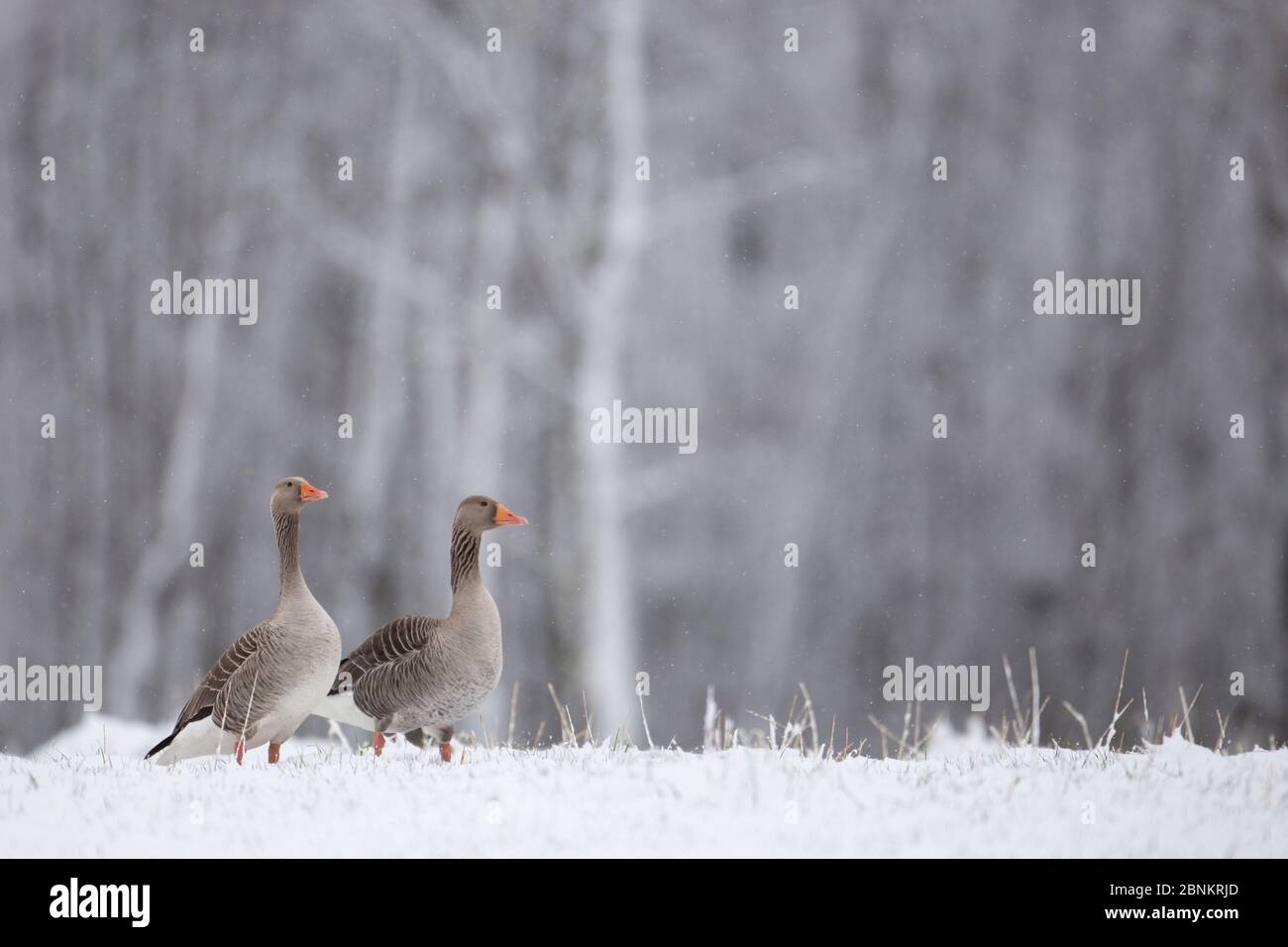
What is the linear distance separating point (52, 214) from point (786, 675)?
462 cm

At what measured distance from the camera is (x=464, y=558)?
11.9 feet

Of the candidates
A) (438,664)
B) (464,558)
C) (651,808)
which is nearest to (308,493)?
(464,558)

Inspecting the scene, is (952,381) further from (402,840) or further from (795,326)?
(402,840)

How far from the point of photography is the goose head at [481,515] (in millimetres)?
3656

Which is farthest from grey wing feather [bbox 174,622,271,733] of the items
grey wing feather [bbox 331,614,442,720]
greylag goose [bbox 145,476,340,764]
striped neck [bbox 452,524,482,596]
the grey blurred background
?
the grey blurred background

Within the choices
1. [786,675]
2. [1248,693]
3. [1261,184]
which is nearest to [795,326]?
[786,675]

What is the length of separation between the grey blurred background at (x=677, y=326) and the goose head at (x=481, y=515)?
8.99ft

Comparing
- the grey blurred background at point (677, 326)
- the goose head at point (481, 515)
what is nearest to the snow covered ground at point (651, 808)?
the goose head at point (481, 515)

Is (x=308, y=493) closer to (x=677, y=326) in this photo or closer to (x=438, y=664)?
(x=438, y=664)

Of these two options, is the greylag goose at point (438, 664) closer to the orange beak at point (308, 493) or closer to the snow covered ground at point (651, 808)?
the snow covered ground at point (651, 808)

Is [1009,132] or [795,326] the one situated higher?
[1009,132]

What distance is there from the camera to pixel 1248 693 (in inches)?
252
